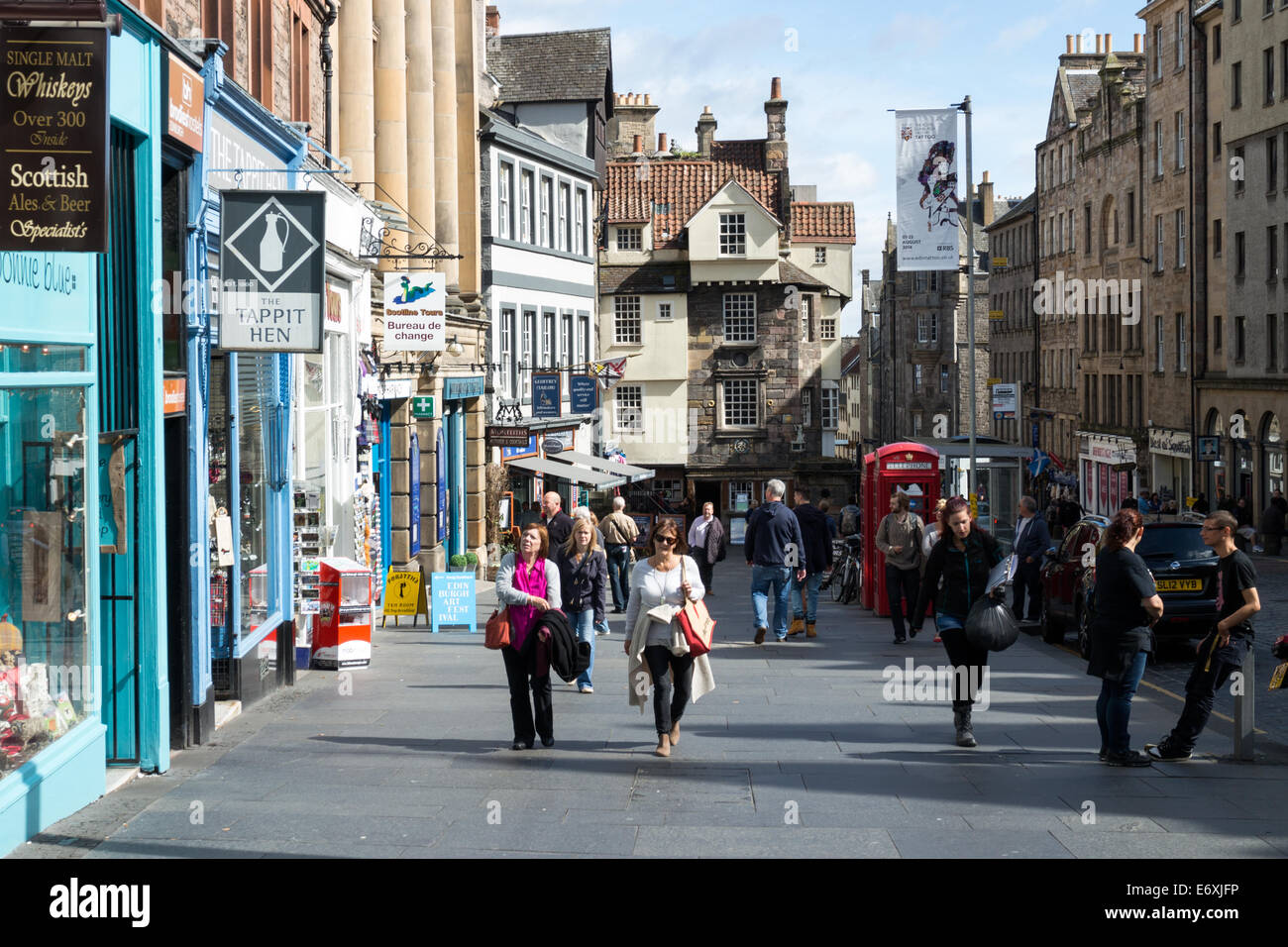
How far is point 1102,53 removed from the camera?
77938mm

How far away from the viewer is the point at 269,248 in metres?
12.2

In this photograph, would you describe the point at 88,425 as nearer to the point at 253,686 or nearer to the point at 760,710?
the point at 253,686

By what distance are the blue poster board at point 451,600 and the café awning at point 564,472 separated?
1631 centimetres

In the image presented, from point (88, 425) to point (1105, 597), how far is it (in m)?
6.92

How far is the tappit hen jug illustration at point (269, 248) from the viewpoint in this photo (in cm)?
1220

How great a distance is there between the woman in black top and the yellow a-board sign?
1167cm

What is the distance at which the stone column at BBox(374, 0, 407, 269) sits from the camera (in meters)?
26.1

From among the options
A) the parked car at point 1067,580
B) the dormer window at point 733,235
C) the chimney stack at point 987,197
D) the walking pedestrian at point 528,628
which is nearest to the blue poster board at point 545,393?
the parked car at point 1067,580

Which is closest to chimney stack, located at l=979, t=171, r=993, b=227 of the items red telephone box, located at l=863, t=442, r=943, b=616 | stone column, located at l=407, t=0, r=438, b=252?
stone column, located at l=407, t=0, r=438, b=252

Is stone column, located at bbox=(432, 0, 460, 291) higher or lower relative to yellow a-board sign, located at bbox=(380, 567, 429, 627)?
higher

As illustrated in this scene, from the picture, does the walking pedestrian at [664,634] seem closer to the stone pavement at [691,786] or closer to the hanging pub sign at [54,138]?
the stone pavement at [691,786]

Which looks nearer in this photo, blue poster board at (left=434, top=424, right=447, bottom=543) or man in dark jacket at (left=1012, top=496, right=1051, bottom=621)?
man in dark jacket at (left=1012, top=496, right=1051, bottom=621)

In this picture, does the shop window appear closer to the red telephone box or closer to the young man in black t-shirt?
the young man in black t-shirt

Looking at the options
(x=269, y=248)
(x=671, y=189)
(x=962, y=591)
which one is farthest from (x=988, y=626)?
(x=671, y=189)
